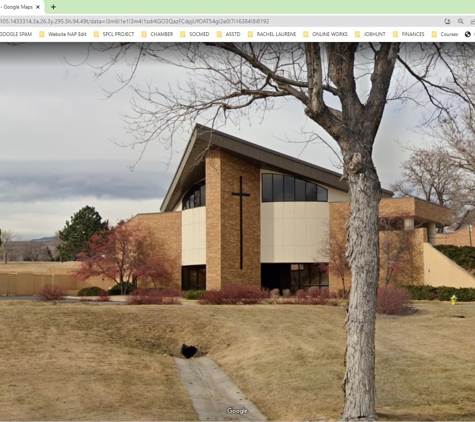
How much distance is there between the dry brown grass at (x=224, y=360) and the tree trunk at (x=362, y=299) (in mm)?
724

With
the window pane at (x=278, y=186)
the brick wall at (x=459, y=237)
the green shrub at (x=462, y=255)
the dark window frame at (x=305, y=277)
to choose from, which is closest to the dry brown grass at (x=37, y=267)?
the window pane at (x=278, y=186)

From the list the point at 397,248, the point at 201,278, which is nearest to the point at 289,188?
the point at 397,248

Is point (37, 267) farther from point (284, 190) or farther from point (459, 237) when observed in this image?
point (459, 237)

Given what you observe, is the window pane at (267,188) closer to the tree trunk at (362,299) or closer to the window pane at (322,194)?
the window pane at (322,194)

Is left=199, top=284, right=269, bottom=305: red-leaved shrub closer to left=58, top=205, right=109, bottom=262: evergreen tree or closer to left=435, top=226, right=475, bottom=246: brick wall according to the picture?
left=58, top=205, right=109, bottom=262: evergreen tree

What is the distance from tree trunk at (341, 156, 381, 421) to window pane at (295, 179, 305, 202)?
1036 inches

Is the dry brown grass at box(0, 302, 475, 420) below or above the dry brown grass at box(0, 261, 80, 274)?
below

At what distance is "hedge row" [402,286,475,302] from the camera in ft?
92.6

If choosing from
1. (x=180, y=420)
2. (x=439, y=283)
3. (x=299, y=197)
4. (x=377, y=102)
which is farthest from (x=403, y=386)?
(x=299, y=197)

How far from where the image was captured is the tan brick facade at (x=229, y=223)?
33.1 metres

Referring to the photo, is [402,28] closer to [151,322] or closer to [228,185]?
[151,322]

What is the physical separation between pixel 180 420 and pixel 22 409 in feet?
7.97

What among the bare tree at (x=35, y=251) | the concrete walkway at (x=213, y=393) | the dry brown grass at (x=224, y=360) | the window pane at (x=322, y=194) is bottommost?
the concrete walkway at (x=213, y=393)
